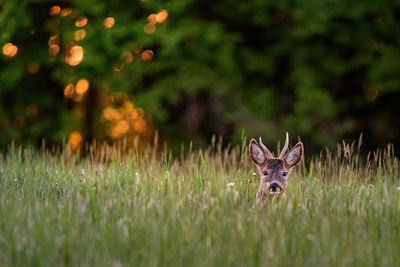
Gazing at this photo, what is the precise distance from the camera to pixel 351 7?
13320 mm

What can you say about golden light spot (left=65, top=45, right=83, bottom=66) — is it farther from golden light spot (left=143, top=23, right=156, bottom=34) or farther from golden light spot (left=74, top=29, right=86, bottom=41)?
golden light spot (left=143, top=23, right=156, bottom=34)

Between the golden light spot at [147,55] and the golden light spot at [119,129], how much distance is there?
6.16 feet

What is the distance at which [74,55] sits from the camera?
581 inches

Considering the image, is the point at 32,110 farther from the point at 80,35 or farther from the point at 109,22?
the point at 109,22

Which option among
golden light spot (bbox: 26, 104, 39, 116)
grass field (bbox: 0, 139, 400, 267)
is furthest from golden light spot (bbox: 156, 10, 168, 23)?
grass field (bbox: 0, 139, 400, 267)

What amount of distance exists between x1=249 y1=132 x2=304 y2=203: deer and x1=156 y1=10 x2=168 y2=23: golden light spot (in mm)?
9000

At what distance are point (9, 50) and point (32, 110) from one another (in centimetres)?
168

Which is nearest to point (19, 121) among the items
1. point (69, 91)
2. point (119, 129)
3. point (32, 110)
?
point (32, 110)

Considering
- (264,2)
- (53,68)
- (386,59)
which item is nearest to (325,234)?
(386,59)

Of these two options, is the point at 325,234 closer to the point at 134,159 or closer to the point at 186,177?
the point at 186,177

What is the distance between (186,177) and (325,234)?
90.1 inches

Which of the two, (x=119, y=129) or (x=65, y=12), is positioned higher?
(x=65, y=12)

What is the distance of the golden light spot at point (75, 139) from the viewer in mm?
15045

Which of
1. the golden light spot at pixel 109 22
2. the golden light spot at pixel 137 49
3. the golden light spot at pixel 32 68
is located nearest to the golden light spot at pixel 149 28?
the golden light spot at pixel 137 49
